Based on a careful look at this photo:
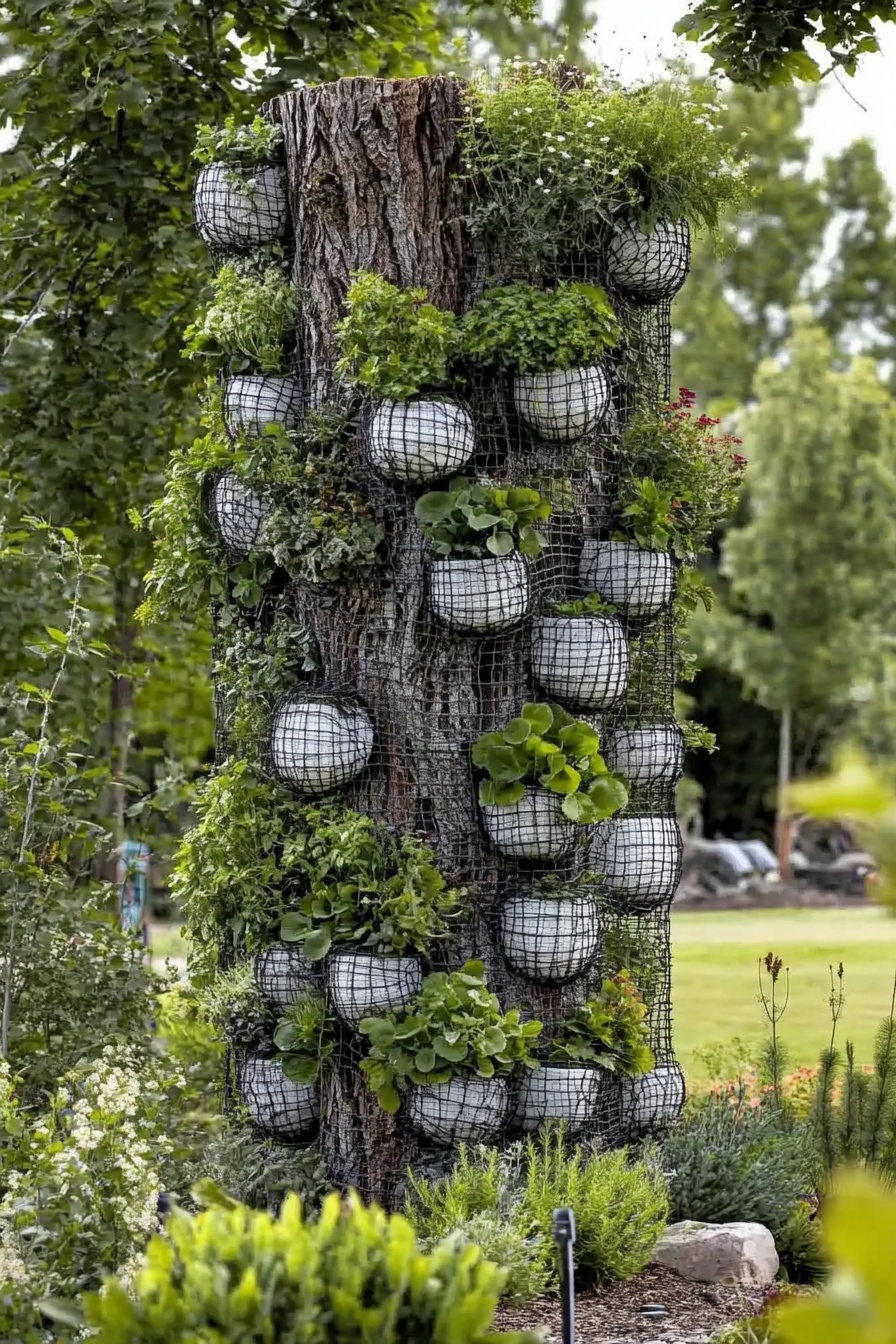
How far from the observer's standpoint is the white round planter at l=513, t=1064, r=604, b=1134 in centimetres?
383

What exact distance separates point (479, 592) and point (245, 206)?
1.25 meters

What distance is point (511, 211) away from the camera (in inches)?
153

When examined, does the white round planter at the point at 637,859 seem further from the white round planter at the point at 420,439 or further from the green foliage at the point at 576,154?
the green foliage at the point at 576,154

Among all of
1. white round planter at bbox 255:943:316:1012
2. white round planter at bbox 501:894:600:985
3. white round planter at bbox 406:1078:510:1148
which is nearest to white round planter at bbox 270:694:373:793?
white round planter at bbox 255:943:316:1012

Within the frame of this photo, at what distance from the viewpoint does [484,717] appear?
12.9 feet

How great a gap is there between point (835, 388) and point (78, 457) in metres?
14.3

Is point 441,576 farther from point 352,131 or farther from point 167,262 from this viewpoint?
point 167,262

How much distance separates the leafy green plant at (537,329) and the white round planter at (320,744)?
3.13 feet

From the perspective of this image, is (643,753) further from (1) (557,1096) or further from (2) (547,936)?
(1) (557,1096)

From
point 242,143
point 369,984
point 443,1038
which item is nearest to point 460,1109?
point 443,1038

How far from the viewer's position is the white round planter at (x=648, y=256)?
3.99 metres

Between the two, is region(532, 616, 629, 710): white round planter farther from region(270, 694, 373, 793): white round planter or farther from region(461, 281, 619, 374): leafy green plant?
region(461, 281, 619, 374): leafy green plant

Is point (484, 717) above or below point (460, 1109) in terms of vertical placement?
above

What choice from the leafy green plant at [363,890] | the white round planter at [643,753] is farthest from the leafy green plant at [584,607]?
the leafy green plant at [363,890]
